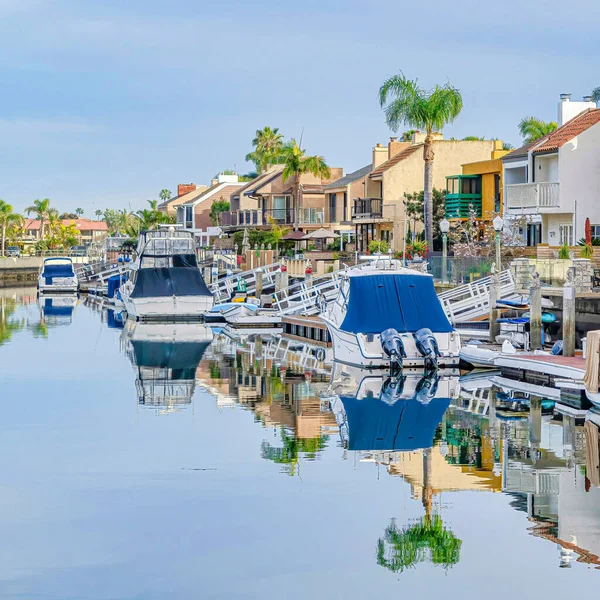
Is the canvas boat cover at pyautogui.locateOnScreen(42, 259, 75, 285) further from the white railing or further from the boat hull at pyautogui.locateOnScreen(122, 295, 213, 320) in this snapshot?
the white railing

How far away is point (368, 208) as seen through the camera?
81.0 meters

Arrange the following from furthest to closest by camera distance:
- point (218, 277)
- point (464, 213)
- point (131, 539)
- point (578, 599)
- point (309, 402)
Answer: point (218, 277)
point (464, 213)
point (309, 402)
point (131, 539)
point (578, 599)

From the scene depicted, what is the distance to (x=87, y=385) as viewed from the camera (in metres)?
35.8

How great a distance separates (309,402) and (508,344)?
24.7 ft

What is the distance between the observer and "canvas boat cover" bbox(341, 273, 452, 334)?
36000mm

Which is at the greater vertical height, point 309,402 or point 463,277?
point 463,277

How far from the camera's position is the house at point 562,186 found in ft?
173

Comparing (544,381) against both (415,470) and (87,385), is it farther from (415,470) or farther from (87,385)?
(87,385)

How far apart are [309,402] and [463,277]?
17.1 meters

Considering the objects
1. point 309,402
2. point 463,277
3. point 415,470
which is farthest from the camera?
point 463,277

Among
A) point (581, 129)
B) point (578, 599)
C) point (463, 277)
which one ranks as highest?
point (581, 129)

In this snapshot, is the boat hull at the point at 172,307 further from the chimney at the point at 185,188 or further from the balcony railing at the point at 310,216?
the chimney at the point at 185,188

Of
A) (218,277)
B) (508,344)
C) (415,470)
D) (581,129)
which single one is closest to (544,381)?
(508,344)

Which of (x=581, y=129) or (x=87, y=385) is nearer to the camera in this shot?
(x=87, y=385)
